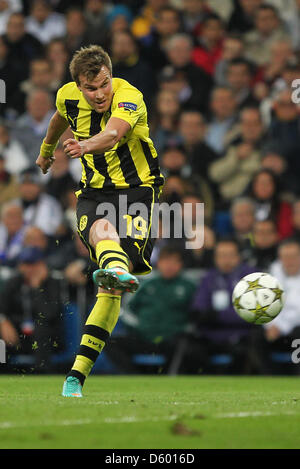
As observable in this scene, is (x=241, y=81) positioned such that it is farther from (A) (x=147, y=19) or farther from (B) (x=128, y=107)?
(B) (x=128, y=107)

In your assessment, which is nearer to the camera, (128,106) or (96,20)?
(128,106)

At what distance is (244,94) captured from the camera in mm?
13102

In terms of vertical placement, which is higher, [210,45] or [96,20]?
[96,20]

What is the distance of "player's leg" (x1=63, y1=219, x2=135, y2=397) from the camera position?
6391 millimetres

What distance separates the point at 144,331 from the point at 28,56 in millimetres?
6258

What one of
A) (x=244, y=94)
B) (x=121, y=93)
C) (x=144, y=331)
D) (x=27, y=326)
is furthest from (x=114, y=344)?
(x=121, y=93)

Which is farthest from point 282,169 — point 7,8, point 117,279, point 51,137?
point 7,8

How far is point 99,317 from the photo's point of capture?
6625 millimetres

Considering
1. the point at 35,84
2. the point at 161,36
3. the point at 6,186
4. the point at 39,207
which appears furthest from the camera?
the point at 35,84

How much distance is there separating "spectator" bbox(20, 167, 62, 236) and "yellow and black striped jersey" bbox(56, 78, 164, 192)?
18.6 feet

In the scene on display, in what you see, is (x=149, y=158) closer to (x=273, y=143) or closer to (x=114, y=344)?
(x=114, y=344)

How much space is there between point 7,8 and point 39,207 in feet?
15.9

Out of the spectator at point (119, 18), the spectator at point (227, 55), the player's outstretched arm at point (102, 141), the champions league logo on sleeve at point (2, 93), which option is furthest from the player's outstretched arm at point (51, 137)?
the champions league logo on sleeve at point (2, 93)

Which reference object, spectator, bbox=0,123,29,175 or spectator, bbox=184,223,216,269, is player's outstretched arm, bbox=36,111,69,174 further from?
spectator, bbox=0,123,29,175
